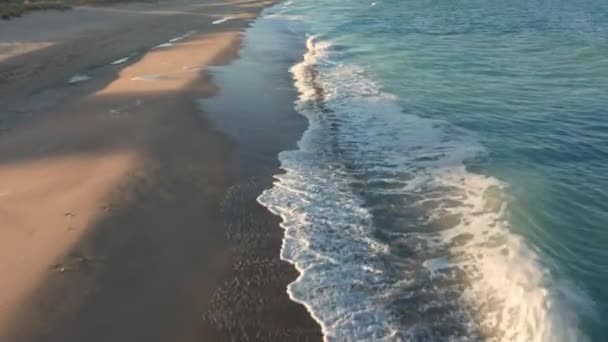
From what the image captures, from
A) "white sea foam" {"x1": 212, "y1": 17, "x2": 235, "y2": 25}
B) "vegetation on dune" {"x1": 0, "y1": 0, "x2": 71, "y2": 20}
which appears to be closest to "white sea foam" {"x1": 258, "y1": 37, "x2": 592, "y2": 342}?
"vegetation on dune" {"x1": 0, "y1": 0, "x2": 71, "y2": 20}

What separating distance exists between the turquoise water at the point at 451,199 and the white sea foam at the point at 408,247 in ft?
0.08

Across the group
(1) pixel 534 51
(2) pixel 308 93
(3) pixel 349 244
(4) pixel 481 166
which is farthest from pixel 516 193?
(1) pixel 534 51

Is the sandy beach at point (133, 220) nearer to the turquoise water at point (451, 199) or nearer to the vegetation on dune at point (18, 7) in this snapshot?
the turquoise water at point (451, 199)

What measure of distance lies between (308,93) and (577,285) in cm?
1139

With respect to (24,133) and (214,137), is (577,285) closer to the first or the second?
(214,137)

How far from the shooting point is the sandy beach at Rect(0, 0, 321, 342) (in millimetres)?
6875

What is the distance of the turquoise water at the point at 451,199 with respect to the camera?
23.8 ft

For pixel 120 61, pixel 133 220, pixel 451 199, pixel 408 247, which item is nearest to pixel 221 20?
pixel 120 61

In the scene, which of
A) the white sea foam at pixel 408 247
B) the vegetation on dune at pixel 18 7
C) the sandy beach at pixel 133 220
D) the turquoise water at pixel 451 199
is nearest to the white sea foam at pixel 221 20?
the vegetation on dune at pixel 18 7

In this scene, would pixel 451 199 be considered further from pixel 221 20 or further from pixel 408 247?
pixel 221 20

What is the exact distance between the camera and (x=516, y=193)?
10609mm

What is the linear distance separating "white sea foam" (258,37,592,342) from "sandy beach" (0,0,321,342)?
495 millimetres

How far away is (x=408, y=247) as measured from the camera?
8.68 m

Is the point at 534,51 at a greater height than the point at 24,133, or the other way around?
the point at 24,133
